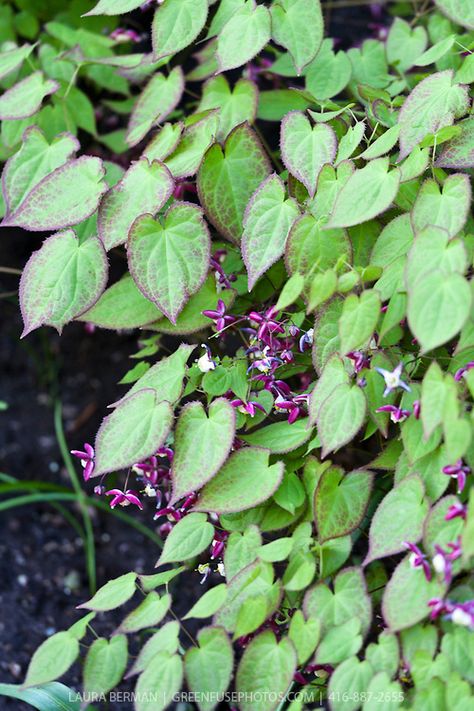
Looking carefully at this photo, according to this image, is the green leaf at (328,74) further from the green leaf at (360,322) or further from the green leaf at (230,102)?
the green leaf at (360,322)

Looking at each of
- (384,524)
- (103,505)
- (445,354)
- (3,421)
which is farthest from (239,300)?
(3,421)

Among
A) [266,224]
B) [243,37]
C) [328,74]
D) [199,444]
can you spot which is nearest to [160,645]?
[199,444]

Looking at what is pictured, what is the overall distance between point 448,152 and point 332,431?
18.4 inches

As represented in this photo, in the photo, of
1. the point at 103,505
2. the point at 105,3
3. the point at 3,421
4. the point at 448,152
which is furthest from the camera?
the point at 3,421

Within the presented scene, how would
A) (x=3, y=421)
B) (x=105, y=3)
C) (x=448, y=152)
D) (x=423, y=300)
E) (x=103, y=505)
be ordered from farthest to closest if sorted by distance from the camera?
(x=3, y=421) < (x=103, y=505) < (x=105, y=3) < (x=448, y=152) < (x=423, y=300)

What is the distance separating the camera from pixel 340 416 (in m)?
1.09

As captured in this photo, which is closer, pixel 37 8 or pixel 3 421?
pixel 37 8

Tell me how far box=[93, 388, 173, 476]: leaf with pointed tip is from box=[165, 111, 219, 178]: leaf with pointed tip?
355mm

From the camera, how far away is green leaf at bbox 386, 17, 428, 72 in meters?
1.61

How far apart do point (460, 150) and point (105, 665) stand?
897 millimetres

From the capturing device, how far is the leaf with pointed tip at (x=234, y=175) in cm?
133

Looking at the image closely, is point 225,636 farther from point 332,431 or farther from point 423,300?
point 423,300

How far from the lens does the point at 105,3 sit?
139cm

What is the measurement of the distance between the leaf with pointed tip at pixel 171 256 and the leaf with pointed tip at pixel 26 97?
0.41 meters
